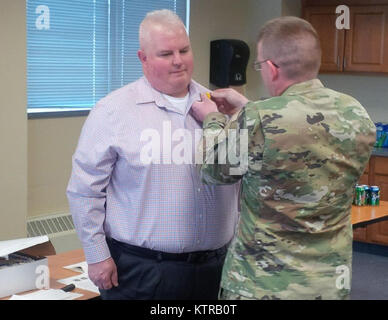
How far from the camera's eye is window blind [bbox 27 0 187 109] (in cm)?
461

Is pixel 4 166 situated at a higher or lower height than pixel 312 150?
lower

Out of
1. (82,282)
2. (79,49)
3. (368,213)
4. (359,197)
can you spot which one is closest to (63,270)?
(82,282)

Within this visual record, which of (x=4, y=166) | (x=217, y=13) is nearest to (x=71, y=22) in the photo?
(x=4, y=166)

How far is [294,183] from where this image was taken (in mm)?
1744

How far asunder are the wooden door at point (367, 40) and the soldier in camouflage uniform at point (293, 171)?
4260mm

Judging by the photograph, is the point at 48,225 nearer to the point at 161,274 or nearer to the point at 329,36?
the point at 161,274

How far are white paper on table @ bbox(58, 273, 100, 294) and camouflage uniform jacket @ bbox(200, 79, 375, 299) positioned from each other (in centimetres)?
70

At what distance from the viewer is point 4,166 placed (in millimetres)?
4168

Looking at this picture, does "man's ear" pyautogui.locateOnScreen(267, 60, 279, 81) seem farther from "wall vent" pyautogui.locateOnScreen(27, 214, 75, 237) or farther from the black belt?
"wall vent" pyautogui.locateOnScreen(27, 214, 75, 237)

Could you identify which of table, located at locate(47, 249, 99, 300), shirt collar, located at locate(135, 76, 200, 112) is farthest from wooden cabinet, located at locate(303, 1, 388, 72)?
shirt collar, located at locate(135, 76, 200, 112)

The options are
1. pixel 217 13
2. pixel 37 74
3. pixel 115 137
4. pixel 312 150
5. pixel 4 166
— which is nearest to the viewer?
pixel 312 150
